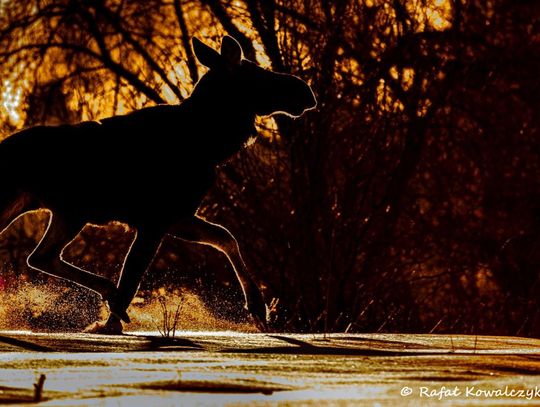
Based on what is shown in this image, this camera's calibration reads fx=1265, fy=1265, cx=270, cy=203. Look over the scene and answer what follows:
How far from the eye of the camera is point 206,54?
793 cm

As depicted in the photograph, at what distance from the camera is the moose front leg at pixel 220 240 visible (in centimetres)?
821

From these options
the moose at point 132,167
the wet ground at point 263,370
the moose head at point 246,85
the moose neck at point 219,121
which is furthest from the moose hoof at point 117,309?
the moose head at point 246,85

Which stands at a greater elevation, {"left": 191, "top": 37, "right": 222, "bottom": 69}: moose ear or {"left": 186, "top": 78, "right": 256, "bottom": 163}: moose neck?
{"left": 191, "top": 37, "right": 222, "bottom": 69}: moose ear

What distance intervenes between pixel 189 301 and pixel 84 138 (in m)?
3.99

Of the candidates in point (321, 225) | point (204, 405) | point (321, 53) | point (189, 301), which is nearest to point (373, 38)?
point (321, 53)

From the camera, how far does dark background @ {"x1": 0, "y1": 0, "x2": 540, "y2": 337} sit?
12953 mm

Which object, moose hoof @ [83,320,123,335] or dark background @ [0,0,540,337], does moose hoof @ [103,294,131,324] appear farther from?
dark background @ [0,0,540,337]

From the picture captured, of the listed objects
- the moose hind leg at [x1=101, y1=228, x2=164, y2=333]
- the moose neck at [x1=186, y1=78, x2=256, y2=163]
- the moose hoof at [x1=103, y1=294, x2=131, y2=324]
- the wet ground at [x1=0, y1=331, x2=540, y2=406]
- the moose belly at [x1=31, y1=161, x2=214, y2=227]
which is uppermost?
the moose neck at [x1=186, y1=78, x2=256, y2=163]

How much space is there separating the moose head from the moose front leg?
0.80 metres

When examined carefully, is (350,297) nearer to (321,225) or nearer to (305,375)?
(321,225)

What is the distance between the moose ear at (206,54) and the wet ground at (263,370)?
5.82 feet

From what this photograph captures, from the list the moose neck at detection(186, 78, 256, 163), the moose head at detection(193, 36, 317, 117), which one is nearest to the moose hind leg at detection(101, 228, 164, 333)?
the moose neck at detection(186, 78, 256, 163)

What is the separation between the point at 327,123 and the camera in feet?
41.7

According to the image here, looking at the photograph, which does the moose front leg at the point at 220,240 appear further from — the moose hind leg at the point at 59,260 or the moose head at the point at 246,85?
the moose head at the point at 246,85
